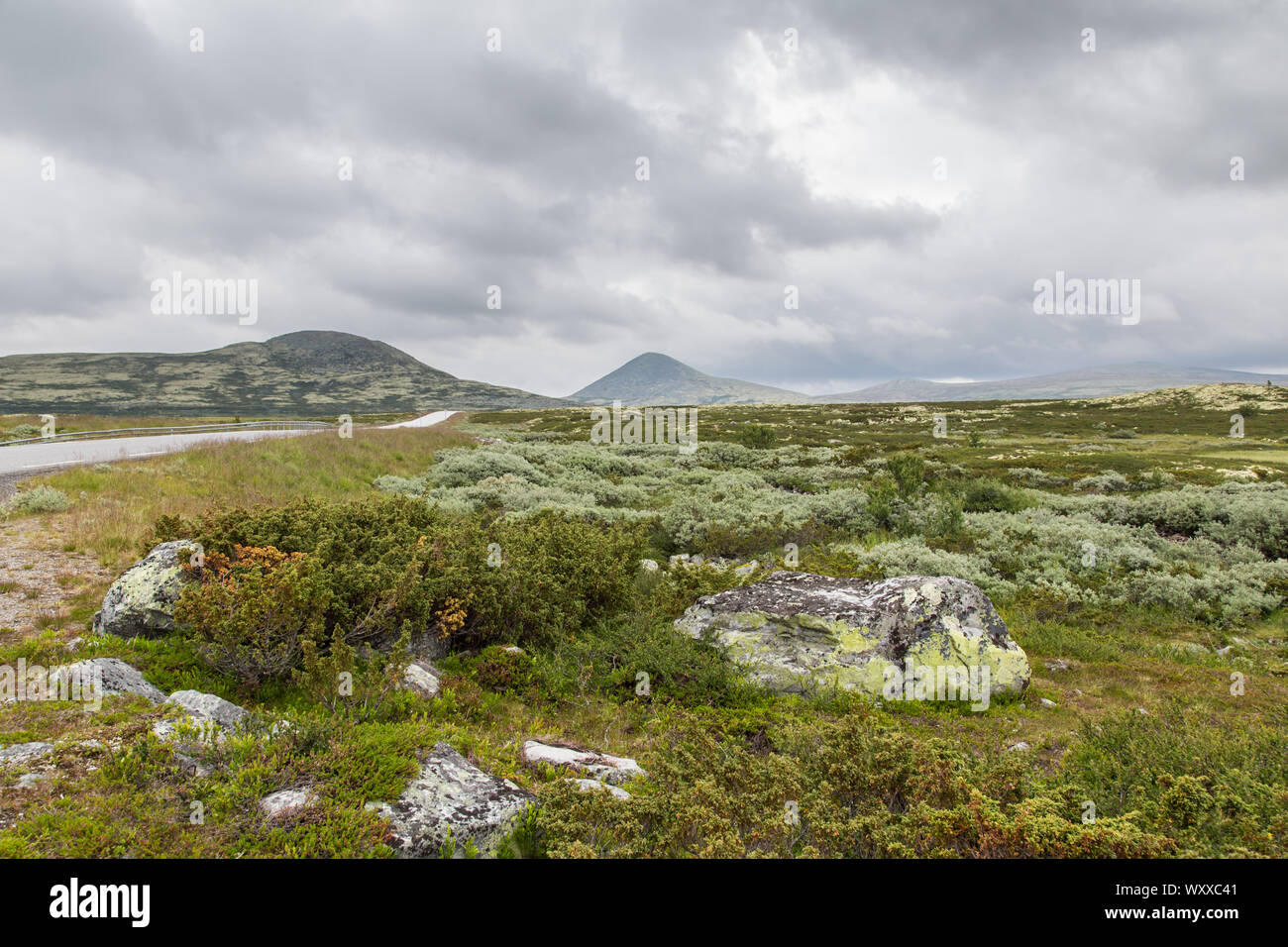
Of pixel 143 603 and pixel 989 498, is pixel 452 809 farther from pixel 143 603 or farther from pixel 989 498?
pixel 989 498

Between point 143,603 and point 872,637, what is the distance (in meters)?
9.06

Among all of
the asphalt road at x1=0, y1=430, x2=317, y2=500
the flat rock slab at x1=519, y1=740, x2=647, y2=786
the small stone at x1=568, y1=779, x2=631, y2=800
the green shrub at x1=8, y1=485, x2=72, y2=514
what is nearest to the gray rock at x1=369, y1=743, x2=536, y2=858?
the small stone at x1=568, y1=779, x2=631, y2=800

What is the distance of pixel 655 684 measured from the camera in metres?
7.46

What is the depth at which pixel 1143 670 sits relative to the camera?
8492 millimetres

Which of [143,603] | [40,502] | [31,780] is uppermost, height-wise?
[40,502]

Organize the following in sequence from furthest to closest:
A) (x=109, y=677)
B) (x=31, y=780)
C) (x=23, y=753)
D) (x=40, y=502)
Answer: (x=40, y=502) < (x=109, y=677) < (x=23, y=753) < (x=31, y=780)

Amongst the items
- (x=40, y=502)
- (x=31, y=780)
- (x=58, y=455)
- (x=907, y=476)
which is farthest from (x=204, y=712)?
(x=58, y=455)

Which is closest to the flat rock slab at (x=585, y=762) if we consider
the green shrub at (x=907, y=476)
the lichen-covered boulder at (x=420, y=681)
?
the lichen-covered boulder at (x=420, y=681)
